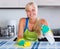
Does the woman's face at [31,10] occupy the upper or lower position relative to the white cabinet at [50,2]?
lower

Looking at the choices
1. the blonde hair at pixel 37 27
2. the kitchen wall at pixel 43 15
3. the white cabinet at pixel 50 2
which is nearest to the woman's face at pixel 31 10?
the blonde hair at pixel 37 27

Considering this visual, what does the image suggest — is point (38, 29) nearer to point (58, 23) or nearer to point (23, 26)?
point (23, 26)

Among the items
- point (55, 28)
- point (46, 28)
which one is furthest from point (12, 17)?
point (46, 28)

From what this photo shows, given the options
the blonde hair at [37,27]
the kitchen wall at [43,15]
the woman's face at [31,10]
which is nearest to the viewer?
the woman's face at [31,10]

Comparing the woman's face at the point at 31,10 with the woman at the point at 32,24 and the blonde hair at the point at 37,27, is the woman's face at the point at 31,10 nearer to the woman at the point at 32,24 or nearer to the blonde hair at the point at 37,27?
the woman at the point at 32,24

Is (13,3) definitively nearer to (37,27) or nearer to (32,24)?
(32,24)

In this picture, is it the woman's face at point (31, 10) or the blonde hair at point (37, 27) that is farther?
the blonde hair at point (37, 27)

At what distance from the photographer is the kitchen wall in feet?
10.3

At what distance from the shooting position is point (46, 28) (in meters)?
1.74

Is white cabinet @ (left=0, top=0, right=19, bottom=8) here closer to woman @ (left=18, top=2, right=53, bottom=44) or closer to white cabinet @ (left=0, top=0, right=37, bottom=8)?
white cabinet @ (left=0, top=0, right=37, bottom=8)

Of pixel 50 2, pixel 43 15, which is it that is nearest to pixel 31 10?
pixel 50 2

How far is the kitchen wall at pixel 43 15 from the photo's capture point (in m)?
3.15

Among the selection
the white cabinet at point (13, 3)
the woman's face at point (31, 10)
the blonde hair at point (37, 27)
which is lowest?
the blonde hair at point (37, 27)

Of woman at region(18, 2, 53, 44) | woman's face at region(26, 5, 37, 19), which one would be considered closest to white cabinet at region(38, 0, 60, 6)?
woman at region(18, 2, 53, 44)
